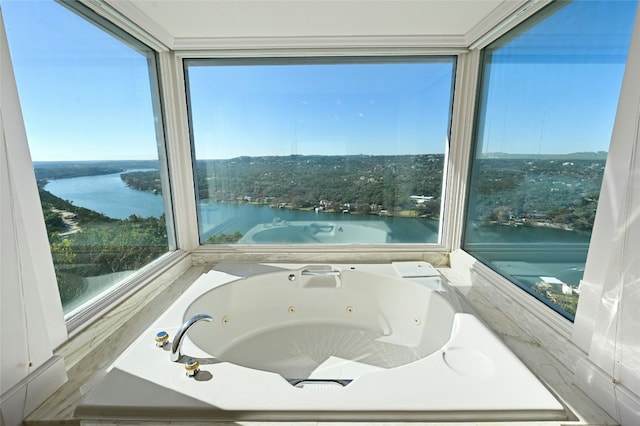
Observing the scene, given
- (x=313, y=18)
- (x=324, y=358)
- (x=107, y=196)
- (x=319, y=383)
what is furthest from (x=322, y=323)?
(x=313, y=18)

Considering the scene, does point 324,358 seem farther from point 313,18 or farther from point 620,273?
point 313,18

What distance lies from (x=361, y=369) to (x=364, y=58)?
209 centimetres

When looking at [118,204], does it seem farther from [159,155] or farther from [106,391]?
[106,391]

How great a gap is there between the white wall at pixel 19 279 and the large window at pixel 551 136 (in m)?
2.00

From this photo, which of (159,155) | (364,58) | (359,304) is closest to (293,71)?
(364,58)

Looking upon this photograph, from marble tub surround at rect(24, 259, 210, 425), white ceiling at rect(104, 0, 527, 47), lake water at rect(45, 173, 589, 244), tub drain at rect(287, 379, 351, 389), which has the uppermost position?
white ceiling at rect(104, 0, 527, 47)

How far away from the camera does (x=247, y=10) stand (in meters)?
1.55

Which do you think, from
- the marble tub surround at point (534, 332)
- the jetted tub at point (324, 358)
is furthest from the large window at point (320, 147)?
the marble tub surround at point (534, 332)

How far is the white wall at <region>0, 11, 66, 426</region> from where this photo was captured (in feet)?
2.80

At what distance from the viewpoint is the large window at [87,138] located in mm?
1139

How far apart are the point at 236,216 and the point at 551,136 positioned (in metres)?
2.11

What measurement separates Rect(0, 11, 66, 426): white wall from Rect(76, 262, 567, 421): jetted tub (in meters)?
0.17

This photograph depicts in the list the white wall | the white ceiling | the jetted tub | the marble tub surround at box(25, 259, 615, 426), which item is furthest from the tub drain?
the white ceiling

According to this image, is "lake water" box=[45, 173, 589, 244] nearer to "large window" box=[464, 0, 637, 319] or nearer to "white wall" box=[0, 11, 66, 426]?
"large window" box=[464, 0, 637, 319]
